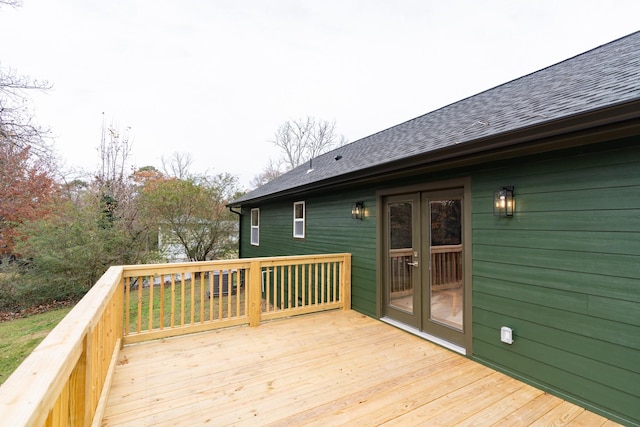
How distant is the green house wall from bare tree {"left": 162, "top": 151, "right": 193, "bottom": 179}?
720 inches

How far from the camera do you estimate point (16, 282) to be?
805cm

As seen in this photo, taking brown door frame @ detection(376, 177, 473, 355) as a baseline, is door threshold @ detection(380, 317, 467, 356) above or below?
below

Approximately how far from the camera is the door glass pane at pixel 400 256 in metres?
4.13

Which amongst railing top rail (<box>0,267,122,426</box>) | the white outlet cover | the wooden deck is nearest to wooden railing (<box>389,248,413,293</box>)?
the wooden deck

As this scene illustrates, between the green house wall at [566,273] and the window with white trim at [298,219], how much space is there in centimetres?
409

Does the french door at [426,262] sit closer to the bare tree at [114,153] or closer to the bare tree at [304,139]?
the bare tree at [114,153]

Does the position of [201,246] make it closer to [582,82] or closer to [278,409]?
[278,409]

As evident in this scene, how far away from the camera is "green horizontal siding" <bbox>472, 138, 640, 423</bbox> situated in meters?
2.21

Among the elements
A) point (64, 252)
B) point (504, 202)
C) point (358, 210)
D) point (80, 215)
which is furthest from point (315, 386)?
point (80, 215)

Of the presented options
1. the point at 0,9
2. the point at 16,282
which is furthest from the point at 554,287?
the point at 16,282

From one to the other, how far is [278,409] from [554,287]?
2.63 m

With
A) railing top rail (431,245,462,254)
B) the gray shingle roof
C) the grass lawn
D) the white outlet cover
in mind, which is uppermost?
the gray shingle roof

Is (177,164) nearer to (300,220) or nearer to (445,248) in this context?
(300,220)

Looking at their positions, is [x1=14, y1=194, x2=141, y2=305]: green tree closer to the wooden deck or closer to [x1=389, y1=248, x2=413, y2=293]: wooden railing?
the wooden deck
